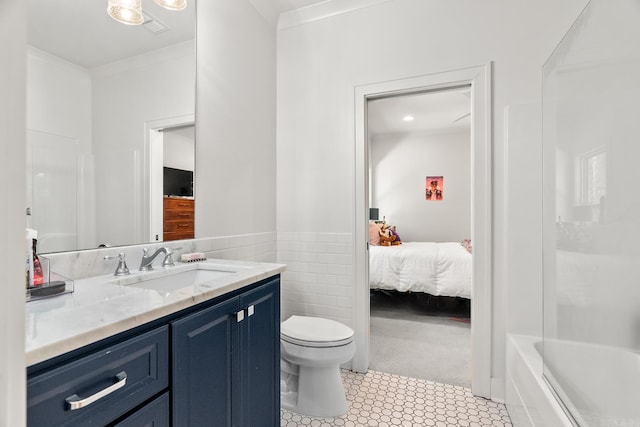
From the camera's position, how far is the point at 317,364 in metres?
1.79

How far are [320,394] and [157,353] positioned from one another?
1231mm

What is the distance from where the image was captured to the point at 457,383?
7.20 feet

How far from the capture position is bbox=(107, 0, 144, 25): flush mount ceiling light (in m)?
1.46

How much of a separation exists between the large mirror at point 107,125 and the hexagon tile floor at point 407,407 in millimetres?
1386

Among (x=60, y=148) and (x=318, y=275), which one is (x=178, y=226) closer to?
(x=60, y=148)

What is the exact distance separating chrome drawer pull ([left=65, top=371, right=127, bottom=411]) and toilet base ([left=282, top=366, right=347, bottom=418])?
49.0 inches

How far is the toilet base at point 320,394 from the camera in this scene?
72.4 inches

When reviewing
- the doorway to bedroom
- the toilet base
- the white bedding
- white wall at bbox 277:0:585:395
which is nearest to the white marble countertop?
the toilet base

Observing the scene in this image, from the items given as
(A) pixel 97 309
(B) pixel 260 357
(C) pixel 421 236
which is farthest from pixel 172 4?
(C) pixel 421 236

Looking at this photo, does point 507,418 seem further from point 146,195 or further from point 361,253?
point 146,195

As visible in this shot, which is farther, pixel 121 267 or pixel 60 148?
pixel 121 267

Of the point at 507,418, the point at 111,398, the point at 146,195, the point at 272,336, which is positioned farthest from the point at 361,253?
the point at 111,398

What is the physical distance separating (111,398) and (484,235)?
202 centimetres

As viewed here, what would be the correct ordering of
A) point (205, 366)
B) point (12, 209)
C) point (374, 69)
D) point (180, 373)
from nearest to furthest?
point (12, 209) < point (180, 373) < point (205, 366) < point (374, 69)
